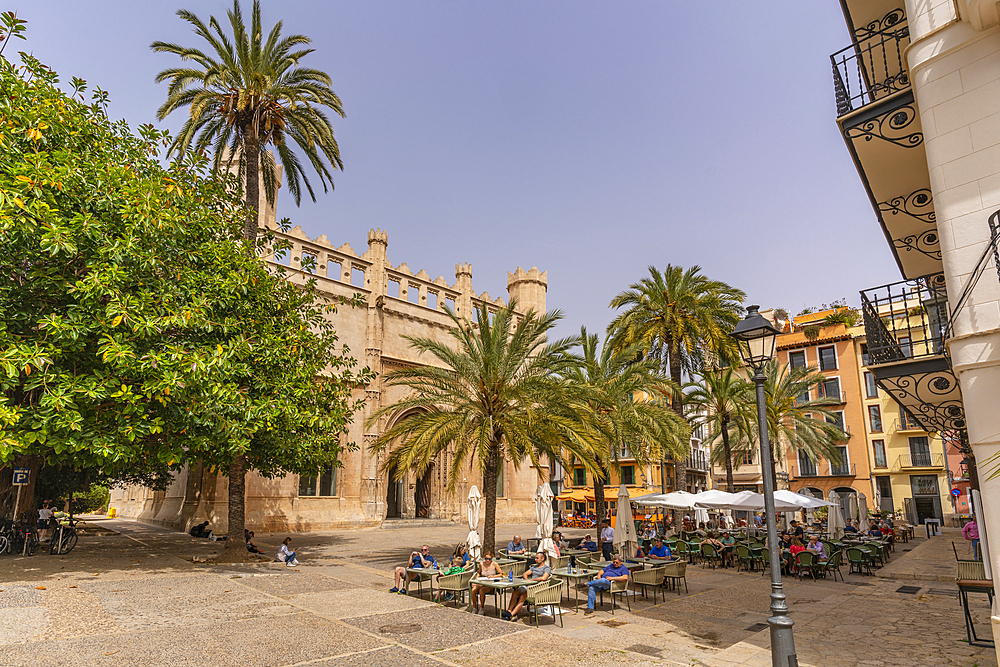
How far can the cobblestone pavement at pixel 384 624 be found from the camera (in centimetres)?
703

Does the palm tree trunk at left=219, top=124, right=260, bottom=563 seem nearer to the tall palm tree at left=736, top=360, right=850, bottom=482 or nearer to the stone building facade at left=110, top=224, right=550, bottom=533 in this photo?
the stone building facade at left=110, top=224, right=550, bottom=533

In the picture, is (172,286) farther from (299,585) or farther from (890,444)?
(890,444)

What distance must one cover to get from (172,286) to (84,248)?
5.59 feet

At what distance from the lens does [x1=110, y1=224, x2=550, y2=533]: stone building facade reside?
25922mm

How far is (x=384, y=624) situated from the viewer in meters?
8.55

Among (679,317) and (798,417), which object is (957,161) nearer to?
(679,317)

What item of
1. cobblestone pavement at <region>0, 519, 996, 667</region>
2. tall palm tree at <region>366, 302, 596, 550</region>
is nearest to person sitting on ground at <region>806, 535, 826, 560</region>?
cobblestone pavement at <region>0, 519, 996, 667</region>

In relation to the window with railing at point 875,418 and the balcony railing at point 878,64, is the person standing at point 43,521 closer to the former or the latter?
the balcony railing at point 878,64

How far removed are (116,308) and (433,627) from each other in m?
8.39

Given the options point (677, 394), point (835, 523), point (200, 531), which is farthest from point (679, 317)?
point (200, 531)

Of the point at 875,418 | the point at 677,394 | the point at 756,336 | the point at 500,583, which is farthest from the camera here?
the point at 875,418

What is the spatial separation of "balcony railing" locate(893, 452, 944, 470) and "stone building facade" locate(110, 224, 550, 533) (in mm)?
23735

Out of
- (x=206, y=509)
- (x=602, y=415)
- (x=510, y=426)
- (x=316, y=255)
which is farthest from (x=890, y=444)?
(x=206, y=509)

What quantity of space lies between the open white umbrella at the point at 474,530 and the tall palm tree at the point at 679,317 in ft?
33.6
